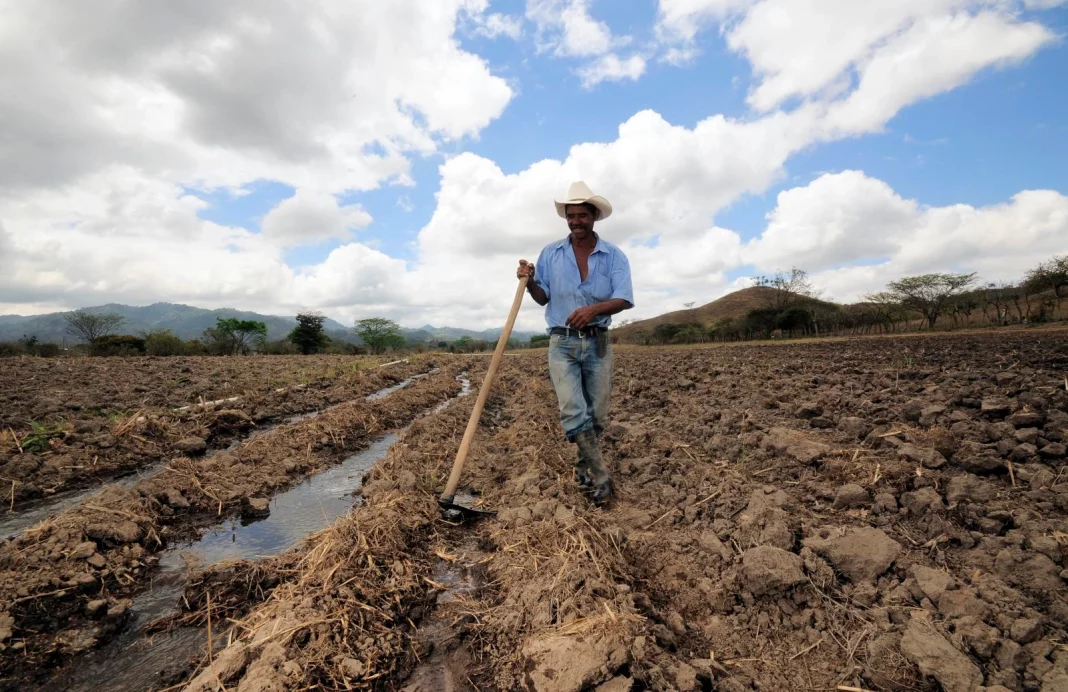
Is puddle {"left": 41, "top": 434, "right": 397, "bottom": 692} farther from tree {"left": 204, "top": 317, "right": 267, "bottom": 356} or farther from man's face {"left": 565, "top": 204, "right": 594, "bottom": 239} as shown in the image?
tree {"left": 204, "top": 317, "right": 267, "bottom": 356}

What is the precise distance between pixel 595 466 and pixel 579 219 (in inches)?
78.2

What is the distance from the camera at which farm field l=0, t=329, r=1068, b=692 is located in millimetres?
1999

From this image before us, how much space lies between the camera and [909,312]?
5253 cm

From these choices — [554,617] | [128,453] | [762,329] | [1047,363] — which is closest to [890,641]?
[554,617]

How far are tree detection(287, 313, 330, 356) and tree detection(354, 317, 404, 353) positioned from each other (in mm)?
20816

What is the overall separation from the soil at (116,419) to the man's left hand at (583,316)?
210 inches

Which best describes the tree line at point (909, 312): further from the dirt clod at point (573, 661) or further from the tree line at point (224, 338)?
the dirt clod at point (573, 661)

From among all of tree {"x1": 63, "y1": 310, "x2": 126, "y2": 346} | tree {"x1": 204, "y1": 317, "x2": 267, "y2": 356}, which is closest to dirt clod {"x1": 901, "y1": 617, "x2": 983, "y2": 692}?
tree {"x1": 204, "y1": 317, "x2": 267, "y2": 356}

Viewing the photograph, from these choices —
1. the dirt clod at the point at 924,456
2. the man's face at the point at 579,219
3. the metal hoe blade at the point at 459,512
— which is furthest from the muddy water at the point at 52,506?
the dirt clod at the point at 924,456

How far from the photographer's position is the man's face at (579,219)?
3.77 meters

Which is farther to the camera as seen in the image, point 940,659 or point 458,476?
point 458,476

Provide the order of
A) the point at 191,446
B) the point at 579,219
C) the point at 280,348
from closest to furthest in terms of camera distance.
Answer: the point at 579,219 < the point at 191,446 < the point at 280,348

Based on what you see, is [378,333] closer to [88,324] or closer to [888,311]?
[88,324]

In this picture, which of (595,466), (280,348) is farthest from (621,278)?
(280,348)
